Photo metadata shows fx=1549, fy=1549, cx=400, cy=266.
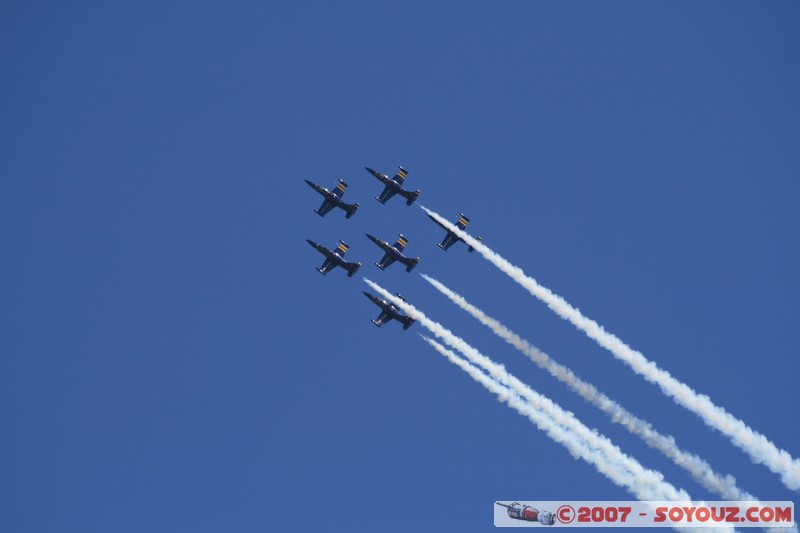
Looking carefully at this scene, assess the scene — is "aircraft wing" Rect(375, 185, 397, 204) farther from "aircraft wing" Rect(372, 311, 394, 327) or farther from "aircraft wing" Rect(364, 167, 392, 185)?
"aircraft wing" Rect(372, 311, 394, 327)

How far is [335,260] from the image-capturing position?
116812 mm

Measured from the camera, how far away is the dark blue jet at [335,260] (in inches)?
4587

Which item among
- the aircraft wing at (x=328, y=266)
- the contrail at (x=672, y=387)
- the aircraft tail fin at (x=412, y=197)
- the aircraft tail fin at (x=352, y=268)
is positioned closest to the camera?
the contrail at (x=672, y=387)

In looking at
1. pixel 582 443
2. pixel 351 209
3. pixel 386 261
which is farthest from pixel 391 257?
pixel 582 443

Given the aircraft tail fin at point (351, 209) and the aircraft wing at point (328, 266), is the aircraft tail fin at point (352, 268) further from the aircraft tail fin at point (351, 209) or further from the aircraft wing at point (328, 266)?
the aircraft tail fin at point (351, 209)

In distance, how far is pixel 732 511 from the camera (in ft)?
310

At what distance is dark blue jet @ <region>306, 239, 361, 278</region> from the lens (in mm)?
116500

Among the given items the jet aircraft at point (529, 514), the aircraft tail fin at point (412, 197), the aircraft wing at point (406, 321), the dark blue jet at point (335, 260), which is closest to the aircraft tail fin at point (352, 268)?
the dark blue jet at point (335, 260)

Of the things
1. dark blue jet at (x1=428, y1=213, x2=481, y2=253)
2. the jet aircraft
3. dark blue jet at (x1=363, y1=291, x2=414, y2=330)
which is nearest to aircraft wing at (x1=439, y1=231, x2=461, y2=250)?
dark blue jet at (x1=428, y1=213, x2=481, y2=253)

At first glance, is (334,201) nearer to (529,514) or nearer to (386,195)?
(386,195)

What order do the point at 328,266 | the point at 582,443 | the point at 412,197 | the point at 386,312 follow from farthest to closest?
the point at 412,197
the point at 328,266
the point at 386,312
the point at 582,443

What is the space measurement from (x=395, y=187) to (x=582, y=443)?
28717mm

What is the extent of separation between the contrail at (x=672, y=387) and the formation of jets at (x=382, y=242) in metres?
5.00

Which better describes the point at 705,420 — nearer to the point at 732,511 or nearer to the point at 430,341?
the point at 732,511
